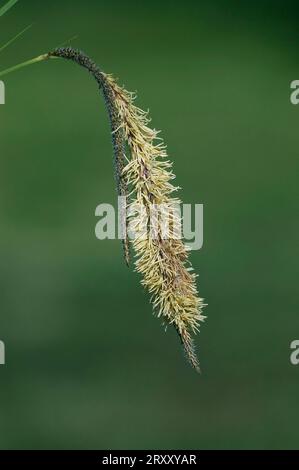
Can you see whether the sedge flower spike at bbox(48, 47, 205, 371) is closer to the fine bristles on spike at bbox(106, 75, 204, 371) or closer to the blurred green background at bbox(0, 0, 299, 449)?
the fine bristles on spike at bbox(106, 75, 204, 371)

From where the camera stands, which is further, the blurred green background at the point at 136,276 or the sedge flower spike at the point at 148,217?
the blurred green background at the point at 136,276

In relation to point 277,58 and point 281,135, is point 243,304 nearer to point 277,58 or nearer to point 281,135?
point 281,135

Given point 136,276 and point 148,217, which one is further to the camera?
point 136,276

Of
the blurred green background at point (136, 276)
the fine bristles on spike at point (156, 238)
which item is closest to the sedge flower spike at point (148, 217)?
the fine bristles on spike at point (156, 238)

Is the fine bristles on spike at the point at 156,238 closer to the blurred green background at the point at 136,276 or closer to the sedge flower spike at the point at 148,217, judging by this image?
the sedge flower spike at the point at 148,217

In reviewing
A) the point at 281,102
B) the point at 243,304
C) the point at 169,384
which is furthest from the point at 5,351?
the point at 281,102

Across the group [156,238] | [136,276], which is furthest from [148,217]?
[136,276]

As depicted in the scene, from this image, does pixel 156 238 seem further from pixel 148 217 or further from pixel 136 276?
pixel 136 276

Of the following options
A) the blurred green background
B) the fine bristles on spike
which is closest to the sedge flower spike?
the fine bristles on spike

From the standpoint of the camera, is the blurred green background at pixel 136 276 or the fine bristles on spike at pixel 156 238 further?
the blurred green background at pixel 136 276
